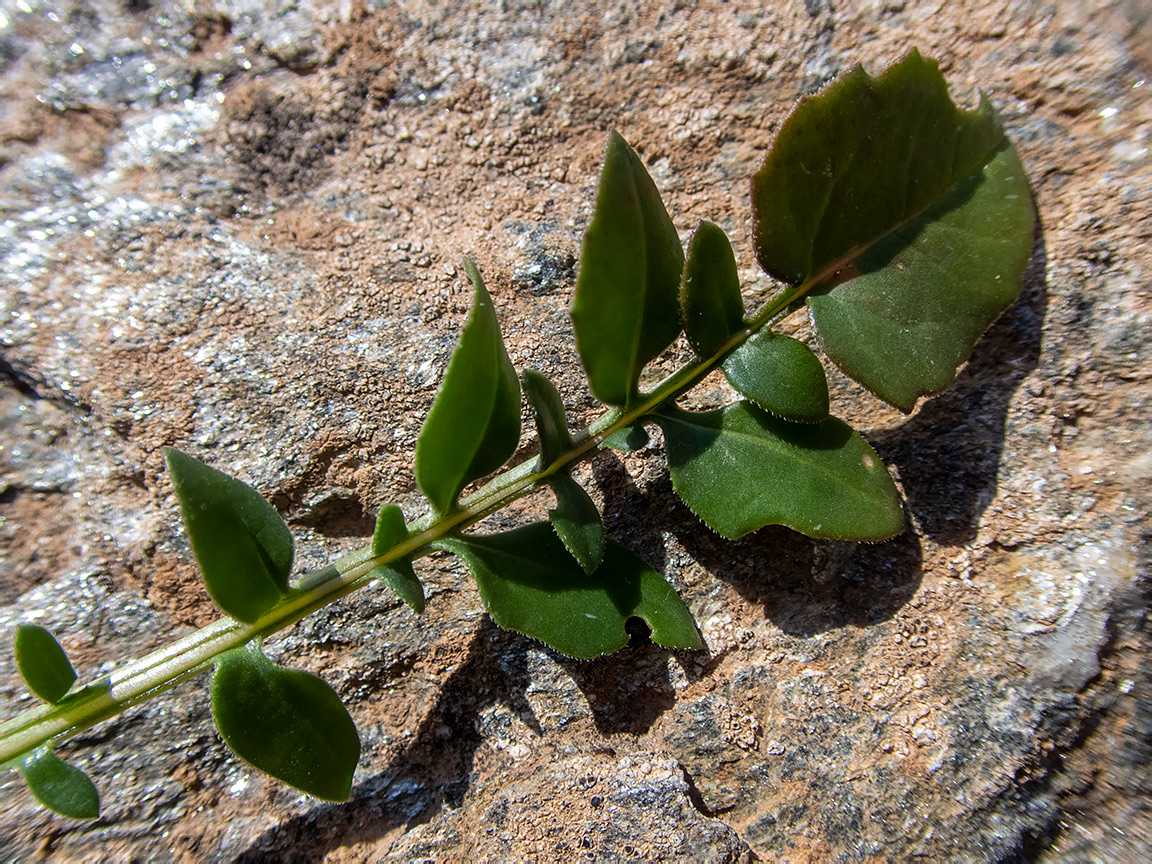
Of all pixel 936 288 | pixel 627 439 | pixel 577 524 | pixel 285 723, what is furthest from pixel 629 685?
pixel 936 288

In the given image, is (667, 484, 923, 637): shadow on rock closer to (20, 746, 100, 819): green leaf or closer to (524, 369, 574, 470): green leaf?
(524, 369, 574, 470): green leaf

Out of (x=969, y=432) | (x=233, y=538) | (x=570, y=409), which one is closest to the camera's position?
(x=233, y=538)

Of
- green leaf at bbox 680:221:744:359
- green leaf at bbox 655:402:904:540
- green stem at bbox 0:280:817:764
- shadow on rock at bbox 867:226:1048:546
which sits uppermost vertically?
green leaf at bbox 680:221:744:359

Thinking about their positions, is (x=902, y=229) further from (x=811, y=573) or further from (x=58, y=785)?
(x=58, y=785)

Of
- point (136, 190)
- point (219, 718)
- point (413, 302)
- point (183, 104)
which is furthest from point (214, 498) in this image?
point (183, 104)

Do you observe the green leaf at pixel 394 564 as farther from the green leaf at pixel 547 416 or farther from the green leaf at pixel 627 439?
the green leaf at pixel 627 439

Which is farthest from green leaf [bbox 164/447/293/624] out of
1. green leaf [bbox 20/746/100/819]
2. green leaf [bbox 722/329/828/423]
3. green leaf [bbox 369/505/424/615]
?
green leaf [bbox 722/329/828/423]
